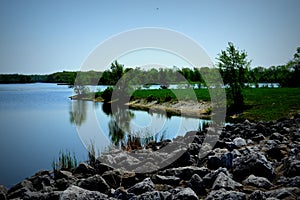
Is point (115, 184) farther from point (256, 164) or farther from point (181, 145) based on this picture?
point (181, 145)

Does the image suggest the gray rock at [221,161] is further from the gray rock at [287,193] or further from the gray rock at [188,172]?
the gray rock at [287,193]

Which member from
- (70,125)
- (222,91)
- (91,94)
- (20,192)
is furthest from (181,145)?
(91,94)

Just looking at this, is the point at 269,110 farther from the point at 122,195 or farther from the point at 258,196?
the point at 122,195

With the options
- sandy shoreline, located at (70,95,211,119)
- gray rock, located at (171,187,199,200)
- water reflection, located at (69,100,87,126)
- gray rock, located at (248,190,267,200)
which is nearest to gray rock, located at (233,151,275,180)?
gray rock, located at (248,190,267,200)

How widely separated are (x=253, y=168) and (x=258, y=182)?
0.54m

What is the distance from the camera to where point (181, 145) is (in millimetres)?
9086

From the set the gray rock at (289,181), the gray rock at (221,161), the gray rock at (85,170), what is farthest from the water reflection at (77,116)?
the gray rock at (289,181)

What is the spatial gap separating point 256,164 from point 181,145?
394 cm

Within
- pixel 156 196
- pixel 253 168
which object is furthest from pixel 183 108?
pixel 156 196

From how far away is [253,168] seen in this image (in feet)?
17.3

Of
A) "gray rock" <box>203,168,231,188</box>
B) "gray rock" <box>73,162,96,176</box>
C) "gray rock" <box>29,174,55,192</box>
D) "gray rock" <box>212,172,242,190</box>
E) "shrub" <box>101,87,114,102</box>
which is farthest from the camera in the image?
"shrub" <box>101,87,114,102</box>

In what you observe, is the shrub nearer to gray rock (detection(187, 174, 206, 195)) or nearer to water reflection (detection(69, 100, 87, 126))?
water reflection (detection(69, 100, 87, 126))

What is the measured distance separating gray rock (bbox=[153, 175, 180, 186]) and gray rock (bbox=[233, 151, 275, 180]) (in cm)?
110

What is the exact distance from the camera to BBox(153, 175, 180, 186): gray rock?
18.4ft
